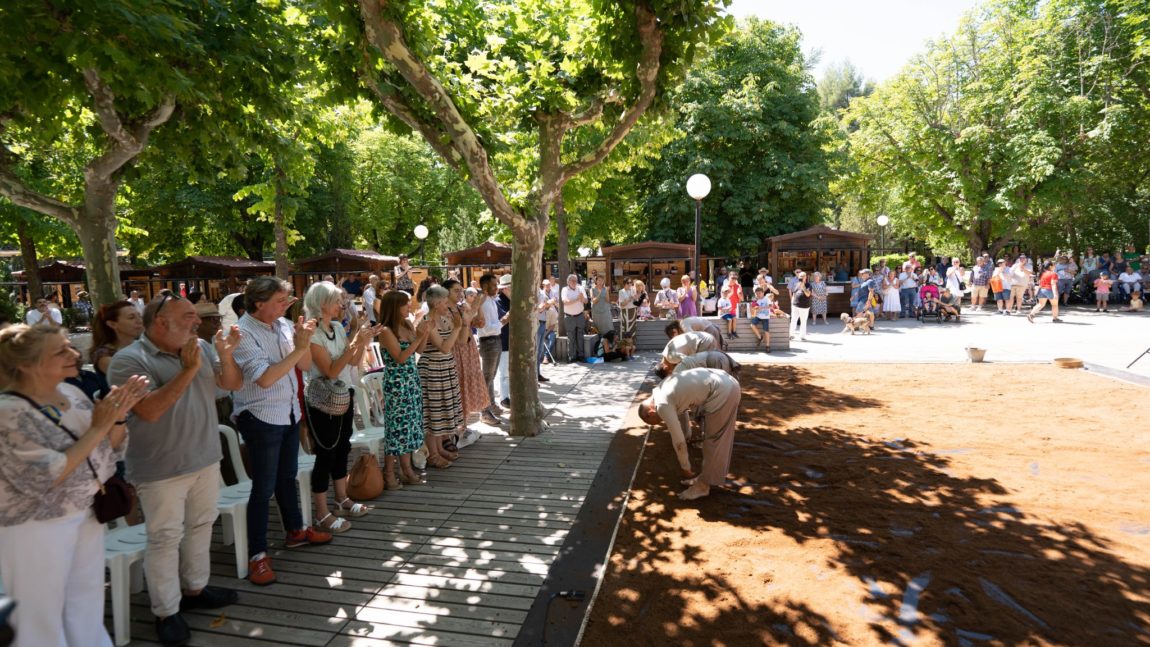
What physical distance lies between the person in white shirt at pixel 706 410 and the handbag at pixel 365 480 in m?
2.67

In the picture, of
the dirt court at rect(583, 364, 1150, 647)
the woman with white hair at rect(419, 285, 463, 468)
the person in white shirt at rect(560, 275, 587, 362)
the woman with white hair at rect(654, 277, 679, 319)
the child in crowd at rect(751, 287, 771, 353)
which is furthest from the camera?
the woman with white hair at rect(654, 277, 679, 319)

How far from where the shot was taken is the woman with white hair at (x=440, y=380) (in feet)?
20.6

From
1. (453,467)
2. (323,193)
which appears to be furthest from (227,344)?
(323,193)

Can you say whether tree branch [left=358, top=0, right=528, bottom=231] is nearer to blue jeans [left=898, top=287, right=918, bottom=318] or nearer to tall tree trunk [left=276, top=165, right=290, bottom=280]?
tall tree trunk [left=276, top=165, right=290, bottom=280]

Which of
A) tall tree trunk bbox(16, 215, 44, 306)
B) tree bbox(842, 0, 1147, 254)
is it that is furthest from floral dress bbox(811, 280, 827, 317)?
tall tree trunk bbox(16, 215, 44, 306)

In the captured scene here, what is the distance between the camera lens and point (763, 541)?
475cm

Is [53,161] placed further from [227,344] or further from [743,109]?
[743,109]

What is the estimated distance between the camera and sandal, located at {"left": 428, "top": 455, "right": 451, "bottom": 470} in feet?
21.4

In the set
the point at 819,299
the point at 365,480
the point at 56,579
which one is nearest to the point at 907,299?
the point at 819,299

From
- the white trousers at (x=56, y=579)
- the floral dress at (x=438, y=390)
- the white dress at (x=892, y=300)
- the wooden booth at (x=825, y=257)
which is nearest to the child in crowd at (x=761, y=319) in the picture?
the wooden booth at (x=825, y=257)

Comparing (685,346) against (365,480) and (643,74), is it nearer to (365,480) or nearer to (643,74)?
(643,74)

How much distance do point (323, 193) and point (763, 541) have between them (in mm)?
29255

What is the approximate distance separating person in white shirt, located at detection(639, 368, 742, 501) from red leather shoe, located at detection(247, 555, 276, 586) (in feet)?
10.8

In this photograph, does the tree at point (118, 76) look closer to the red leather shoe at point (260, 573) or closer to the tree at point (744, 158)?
the red leather shoe at point (260, 573)
